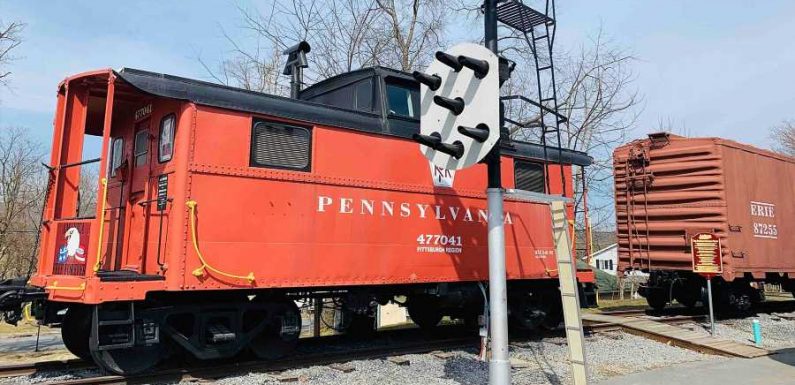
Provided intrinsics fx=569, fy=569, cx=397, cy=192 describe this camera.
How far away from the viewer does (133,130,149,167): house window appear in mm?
7284

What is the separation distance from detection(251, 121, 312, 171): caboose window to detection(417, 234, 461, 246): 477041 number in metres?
1.95

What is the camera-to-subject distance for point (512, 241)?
354 inches

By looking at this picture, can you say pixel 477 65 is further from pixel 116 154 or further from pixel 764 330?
pixel 764 330

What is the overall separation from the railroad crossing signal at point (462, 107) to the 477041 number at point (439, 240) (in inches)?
146

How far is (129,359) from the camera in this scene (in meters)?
6.24

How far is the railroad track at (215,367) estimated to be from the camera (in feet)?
19.9

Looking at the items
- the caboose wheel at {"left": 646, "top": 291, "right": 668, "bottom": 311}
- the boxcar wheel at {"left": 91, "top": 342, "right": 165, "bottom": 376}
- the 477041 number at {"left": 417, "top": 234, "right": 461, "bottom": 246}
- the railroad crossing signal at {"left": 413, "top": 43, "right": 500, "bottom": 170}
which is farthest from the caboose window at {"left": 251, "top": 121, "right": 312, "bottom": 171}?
the caboose wheel at {"left": 646, "top": 291, "right": 668, "bottom": 311}

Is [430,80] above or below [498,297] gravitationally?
above

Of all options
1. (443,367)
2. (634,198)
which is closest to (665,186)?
(634,198)

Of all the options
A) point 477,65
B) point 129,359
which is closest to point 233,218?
point 129,359

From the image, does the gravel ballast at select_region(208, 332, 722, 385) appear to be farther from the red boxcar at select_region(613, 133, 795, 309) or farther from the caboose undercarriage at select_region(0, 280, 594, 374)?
the red boxcar at select_region(613, 133, 795, 309)

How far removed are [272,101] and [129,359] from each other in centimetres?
332

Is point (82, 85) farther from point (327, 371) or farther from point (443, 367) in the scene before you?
point (443, 367)

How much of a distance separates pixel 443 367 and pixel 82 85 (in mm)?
5548
